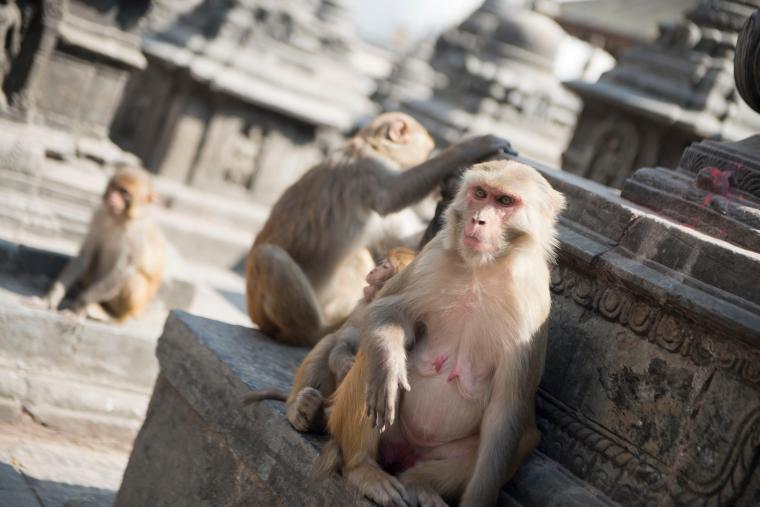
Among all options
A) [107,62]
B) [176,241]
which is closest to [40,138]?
[107,62]

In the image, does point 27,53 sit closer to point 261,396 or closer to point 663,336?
point 261,396

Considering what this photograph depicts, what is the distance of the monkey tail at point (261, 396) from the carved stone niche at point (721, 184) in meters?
1.35

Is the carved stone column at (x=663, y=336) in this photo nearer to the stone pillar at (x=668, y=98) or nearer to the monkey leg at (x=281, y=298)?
the monkey leg at (x=281, y=298)

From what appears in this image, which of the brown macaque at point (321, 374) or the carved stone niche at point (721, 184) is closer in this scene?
the carved stone niche at point (721, 184)

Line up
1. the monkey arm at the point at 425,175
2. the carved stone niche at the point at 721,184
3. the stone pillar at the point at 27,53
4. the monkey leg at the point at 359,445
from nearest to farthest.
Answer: the monkey leg at the point at 359,445, the carved stone niche at the point at 721,184, the monkey arm at the point at 425,175, the stone pillar at the point at 27,53

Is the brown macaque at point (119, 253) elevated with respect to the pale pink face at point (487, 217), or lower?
lower

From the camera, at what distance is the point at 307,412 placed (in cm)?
337

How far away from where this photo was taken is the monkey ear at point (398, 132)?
5504 mm

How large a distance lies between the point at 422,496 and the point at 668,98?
7703mm

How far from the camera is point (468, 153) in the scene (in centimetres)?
466

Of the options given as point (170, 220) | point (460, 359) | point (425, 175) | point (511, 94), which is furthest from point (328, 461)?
point (511, 94)

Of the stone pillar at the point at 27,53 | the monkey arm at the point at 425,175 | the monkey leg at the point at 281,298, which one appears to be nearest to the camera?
the monkey arm at the point at 425,175

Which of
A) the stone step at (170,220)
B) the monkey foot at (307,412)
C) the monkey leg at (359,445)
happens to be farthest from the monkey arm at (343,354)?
the stone step at (170,220)

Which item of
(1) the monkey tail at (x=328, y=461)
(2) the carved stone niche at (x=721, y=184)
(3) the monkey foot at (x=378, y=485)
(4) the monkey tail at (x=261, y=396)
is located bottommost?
(4) the monkey tail at (x=261, y=396)
